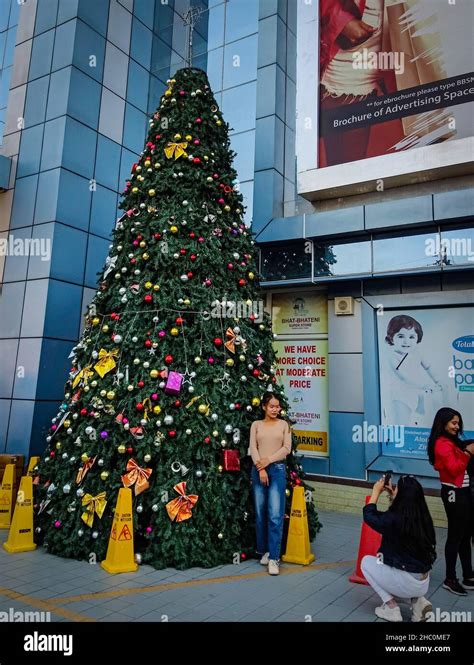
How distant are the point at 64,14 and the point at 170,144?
6.14 meters

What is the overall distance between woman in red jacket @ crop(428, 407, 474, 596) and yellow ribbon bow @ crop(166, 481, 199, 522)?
2.70 meters

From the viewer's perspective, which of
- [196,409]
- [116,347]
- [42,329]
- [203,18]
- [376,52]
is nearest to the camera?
[196,409]

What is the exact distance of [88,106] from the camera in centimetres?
1012

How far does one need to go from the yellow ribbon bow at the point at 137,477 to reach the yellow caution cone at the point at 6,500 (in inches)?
108

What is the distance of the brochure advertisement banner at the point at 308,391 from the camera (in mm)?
9414

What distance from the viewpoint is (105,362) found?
600 centimetres

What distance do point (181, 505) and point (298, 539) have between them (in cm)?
151

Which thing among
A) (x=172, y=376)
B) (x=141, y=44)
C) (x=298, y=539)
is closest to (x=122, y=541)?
(x=172, y=376)

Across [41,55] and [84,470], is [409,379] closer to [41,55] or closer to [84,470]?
[84,470]

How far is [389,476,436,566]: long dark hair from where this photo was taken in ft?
12.5

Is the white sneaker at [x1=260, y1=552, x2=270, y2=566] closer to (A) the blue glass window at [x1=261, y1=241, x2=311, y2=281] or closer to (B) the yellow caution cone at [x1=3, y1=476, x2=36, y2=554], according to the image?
(B) the yellow caution cone at [x1=3, y1=476, x2=36, y2=554]
